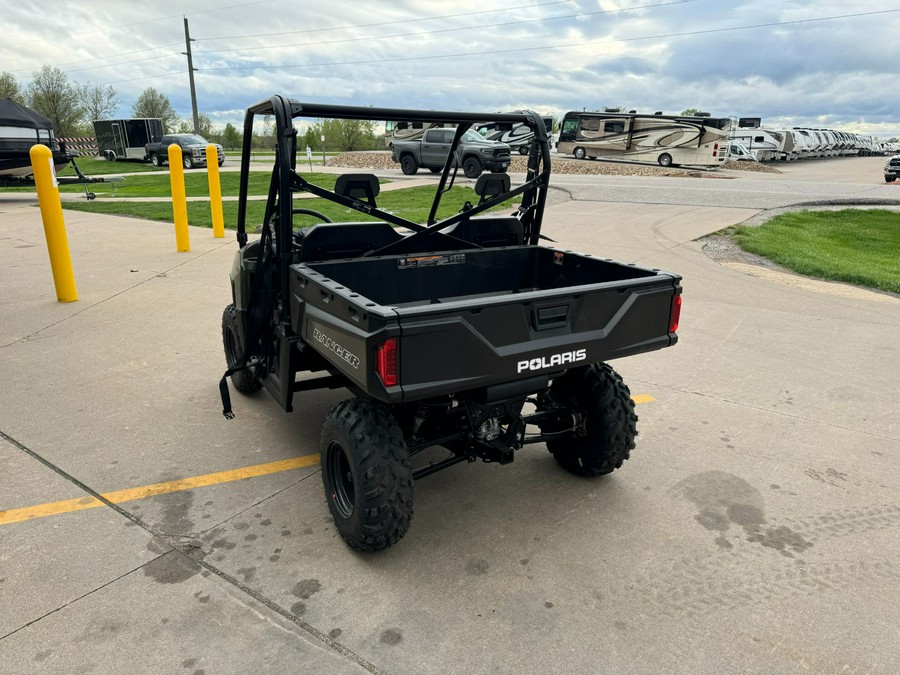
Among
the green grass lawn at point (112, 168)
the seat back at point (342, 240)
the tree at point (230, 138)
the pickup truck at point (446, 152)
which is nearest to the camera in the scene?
the seat back at point (342, 240)

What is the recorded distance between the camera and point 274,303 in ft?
11.9

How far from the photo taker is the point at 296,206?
14.5 meters

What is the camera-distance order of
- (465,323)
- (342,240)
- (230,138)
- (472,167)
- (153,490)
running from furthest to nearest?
(230,138)
(472,167)
(342,240)
(153,490)
(465,323)

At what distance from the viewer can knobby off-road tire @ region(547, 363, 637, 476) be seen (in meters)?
3.42

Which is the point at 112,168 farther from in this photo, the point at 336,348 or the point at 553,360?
the point at 553,360

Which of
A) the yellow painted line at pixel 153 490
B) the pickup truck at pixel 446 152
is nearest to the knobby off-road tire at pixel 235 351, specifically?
the yellow painted line at pixel 153 490

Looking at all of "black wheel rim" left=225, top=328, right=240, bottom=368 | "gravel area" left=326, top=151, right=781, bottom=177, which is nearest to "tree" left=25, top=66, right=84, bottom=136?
"gravel area" left=326, top=151, right=781, bottom=177

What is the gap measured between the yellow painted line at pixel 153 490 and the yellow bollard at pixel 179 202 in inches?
288

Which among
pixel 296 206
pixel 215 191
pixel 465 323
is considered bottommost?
pixel 296 206

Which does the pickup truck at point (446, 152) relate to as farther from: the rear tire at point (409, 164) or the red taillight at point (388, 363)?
the red taillight at point (388, 363)

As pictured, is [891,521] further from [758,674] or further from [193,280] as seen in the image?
[193,280]

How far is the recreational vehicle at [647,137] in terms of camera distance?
98.6 feet

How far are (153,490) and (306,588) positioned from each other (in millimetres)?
1240

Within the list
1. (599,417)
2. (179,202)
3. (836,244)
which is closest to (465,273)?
(599,417)
